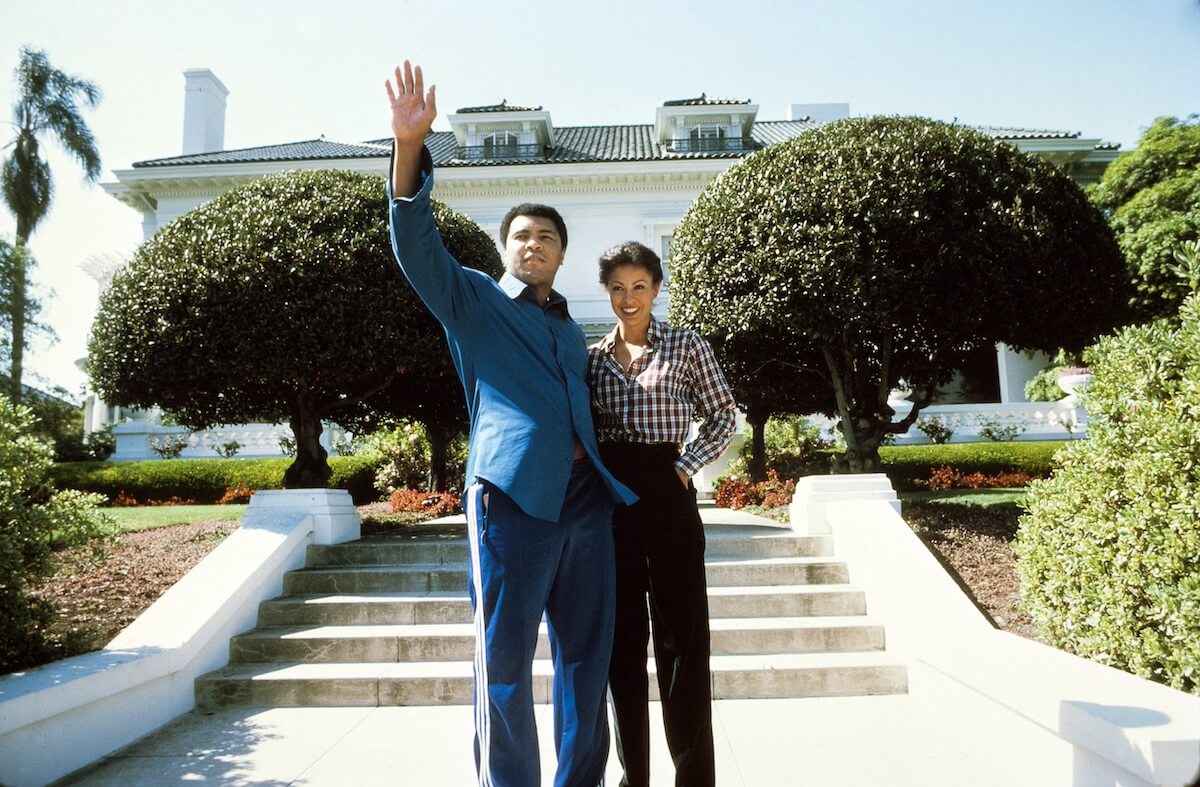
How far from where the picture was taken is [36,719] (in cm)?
281

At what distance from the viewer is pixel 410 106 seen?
191 centimetres

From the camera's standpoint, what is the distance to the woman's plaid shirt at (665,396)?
2.46 metres

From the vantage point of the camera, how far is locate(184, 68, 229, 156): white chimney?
21.7 m

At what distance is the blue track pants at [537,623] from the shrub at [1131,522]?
7.28 feet

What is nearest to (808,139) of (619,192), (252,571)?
(252,571)

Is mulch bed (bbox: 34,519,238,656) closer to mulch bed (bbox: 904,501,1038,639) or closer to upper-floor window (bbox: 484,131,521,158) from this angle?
mulch bed (bbox: 904,501,1038,639)

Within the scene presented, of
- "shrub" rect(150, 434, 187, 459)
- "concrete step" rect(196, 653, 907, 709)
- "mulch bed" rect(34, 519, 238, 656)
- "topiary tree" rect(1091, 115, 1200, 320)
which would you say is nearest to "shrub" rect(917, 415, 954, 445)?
"topiary tree" rect(1091, 115, 1200, 320)

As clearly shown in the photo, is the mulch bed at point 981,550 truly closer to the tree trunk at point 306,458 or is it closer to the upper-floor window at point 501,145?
the tree trunk at point 306,458

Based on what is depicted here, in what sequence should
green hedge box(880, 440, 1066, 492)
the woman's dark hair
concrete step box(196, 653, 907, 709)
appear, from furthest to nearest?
green hedge box(880, 440, 1066, 492) < concrete step box(196, 653, 907, 709) < the woman's dark hair

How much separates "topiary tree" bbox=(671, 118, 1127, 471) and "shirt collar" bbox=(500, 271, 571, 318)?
410 cm

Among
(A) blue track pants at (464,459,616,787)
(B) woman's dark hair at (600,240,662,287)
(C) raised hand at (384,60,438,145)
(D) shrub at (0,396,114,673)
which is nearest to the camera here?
(C) raised hand at (384,60,438,145)

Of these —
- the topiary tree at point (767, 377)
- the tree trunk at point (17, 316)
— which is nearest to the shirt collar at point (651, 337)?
the topiary tree at point (767, 377)

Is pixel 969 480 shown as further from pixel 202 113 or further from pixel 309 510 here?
pixel 202 113

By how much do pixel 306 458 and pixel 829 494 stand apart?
4.95m
